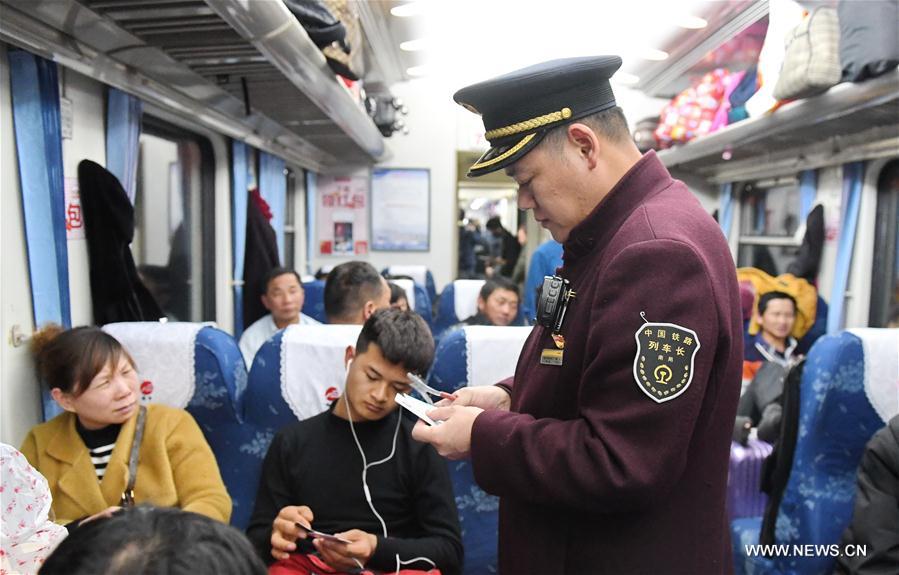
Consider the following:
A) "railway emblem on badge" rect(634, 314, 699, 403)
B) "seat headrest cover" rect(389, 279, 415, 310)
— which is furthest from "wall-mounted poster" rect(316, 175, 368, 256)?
"railway emblem on badge" rect(634, 314, 699, 403)

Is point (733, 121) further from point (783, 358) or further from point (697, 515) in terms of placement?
point (697, 515)

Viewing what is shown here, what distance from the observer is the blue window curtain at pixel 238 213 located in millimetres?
4547

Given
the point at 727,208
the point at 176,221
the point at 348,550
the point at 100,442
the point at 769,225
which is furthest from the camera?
the point at 727,208

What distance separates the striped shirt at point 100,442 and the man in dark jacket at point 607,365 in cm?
132

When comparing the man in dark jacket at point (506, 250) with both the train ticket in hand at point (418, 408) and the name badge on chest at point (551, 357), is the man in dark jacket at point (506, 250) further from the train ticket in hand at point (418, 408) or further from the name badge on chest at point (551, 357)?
the name badge on chest at point (551, 357)

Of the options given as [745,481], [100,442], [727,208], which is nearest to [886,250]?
[727,208]

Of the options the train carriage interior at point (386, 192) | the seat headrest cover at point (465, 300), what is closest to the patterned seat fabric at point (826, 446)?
the train carriage interior at point (386, 192)

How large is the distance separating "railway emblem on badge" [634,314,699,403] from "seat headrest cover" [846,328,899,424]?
1.58 m

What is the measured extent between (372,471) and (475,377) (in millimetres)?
514

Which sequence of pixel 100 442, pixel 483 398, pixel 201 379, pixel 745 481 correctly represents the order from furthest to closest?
pixel 745 481, pixel 201 379, pixel 100 442, pixel 483 398

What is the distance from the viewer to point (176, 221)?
413 centimetres

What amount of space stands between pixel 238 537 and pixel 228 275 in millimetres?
4068

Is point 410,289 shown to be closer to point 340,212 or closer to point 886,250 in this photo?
point 340,212

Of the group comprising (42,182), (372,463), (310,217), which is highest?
(42,182)
